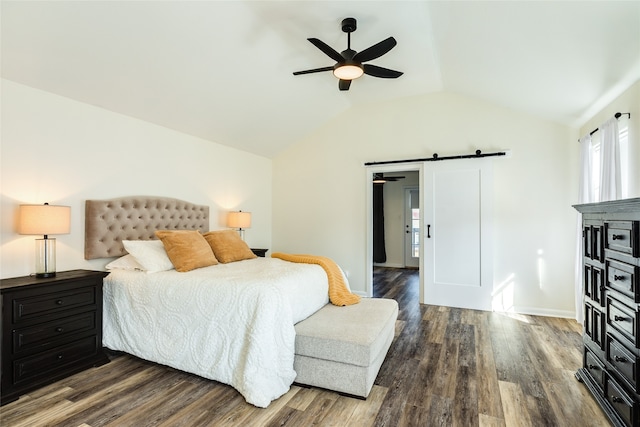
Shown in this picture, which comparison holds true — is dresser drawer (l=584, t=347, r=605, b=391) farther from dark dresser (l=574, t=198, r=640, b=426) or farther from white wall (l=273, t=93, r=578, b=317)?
white wall (l=273, t=93, r=578, b=317)

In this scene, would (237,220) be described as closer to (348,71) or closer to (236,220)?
(236,220)

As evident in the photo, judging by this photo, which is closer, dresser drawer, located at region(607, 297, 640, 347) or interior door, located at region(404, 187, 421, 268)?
dresser drawer, located at region(607, 297, 640, 347)

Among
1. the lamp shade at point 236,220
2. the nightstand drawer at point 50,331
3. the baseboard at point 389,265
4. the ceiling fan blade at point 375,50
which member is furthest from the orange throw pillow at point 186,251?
the baseboard at point 389,265

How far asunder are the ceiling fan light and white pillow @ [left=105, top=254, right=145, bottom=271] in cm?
259

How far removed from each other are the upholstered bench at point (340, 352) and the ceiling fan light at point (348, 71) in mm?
2124

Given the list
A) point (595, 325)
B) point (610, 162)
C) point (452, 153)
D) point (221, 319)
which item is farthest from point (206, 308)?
point (452, 153)

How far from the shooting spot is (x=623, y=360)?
6.03 ft

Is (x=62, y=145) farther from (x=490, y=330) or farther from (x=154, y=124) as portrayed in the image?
(x=490, y=330)

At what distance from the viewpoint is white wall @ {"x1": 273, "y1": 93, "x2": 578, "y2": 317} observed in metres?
4.20

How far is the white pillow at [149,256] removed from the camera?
307 centimetres

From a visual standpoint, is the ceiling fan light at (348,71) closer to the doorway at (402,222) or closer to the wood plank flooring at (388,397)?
the wood plank flooring at (388,397)

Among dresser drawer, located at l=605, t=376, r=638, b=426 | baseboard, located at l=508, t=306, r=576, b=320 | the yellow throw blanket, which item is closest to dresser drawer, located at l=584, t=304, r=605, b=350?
dresser drawer, located at l=605, t=376, r=638, b=426

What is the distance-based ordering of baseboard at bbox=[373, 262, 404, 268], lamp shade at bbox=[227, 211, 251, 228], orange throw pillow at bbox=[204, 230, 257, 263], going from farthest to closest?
baseboard at bbox=[373, 262, 404, 268]
lamp shade at bbox=[227, 211, 251, 228]
orange throw pillow at bbox=[204, 230, 257, 263]

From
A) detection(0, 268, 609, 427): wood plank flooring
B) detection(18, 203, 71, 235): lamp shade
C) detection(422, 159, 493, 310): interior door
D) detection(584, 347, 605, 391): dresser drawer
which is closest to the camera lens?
detection(0, 268, 609, 427): wood plank flooring
